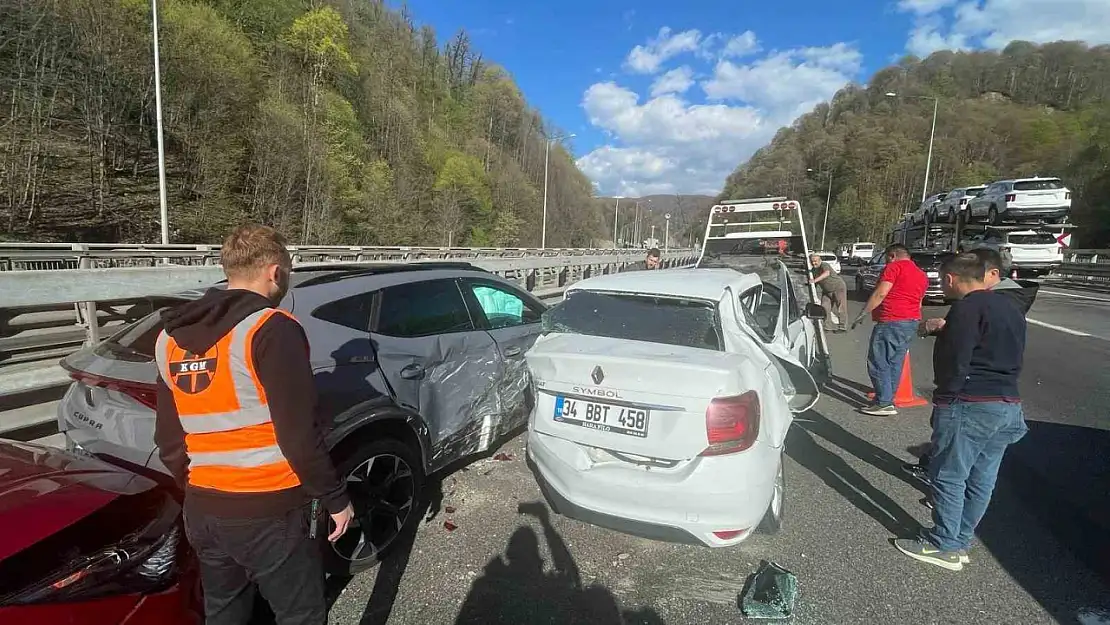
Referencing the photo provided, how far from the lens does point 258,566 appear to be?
5.61 ft

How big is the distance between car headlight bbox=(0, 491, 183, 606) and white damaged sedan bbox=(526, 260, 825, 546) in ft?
Answer: 6.15

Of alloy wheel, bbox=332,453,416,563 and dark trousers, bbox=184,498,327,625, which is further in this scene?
alloy wheel, bbox=332,453,416,563

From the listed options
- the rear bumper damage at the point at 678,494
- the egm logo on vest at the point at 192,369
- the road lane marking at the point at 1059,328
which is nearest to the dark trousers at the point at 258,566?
the egm logo on vest at the point at 192,369

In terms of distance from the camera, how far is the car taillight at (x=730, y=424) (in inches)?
108

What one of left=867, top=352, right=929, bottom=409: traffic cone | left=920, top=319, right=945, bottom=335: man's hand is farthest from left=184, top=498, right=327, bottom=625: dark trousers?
left=867, top=352, right=929, bottom=409: traffic cone

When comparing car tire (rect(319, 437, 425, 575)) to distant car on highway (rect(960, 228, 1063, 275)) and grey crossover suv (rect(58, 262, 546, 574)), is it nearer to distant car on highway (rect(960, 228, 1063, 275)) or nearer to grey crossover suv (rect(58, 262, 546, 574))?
grey crossover suv (rect(58, 262, 546, 574))

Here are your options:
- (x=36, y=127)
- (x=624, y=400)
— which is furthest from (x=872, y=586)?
(x=36, y=127)

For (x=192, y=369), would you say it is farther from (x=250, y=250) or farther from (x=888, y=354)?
(x=888, y=354)

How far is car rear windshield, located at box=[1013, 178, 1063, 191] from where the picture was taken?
17844 mm

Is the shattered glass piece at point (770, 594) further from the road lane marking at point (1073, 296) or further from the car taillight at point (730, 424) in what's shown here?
the road lane marking at point (1073, 296)

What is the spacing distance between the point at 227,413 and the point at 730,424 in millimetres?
2226

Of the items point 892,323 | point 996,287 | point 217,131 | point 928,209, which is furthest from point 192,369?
point 217,131

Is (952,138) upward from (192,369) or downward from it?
upward

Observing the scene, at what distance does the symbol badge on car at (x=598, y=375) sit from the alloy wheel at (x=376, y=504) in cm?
124
